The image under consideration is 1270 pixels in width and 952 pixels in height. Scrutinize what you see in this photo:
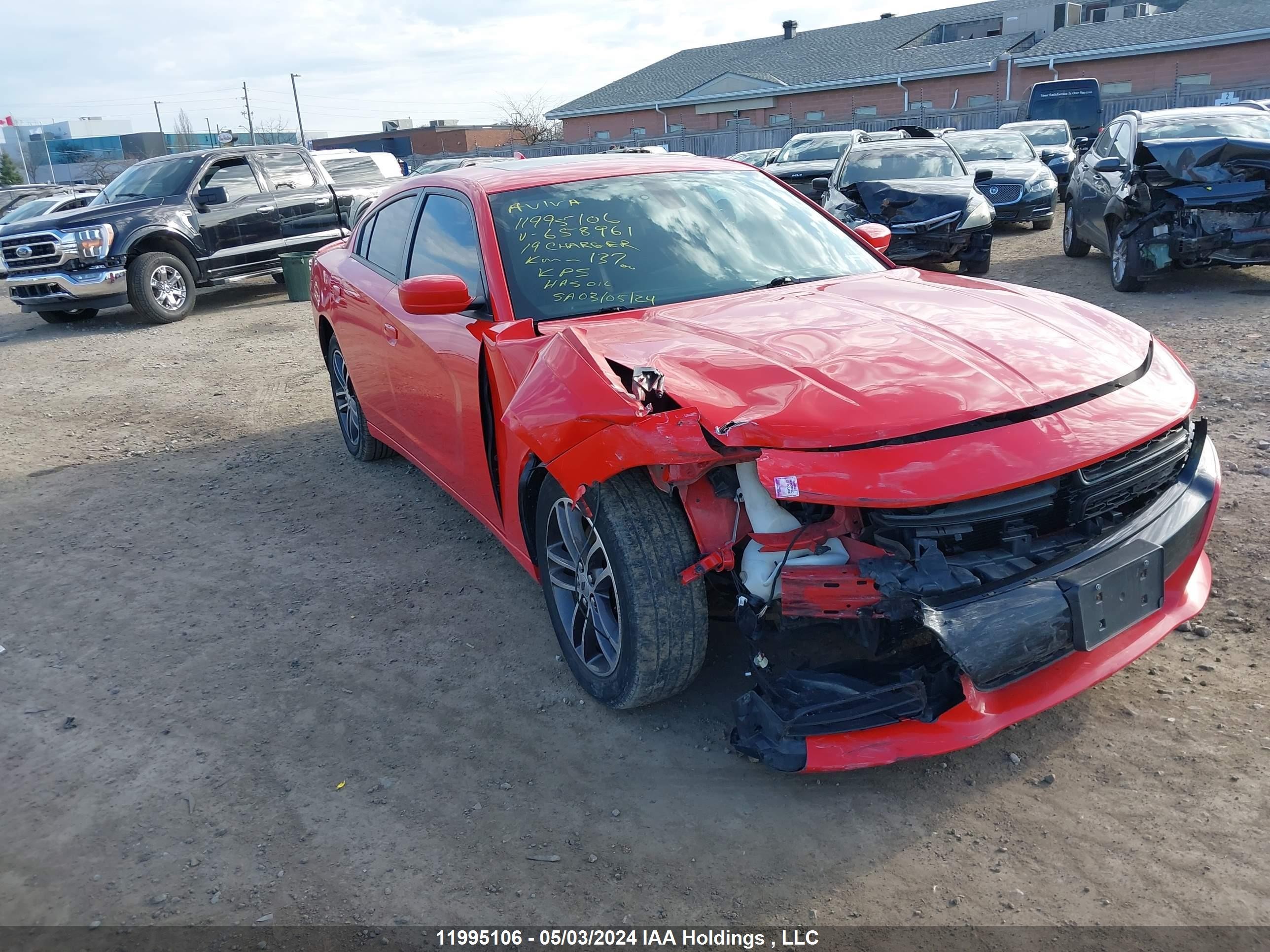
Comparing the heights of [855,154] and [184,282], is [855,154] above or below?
above

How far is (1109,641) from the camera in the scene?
2.60m

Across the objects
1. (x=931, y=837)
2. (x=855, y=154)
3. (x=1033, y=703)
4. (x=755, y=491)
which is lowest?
(x=931, y=837)

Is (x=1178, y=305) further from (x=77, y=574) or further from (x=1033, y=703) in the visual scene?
(x=77, y=574)

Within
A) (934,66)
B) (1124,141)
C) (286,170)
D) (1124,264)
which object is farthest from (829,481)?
(934,66)

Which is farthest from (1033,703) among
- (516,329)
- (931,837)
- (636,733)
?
(516,329)

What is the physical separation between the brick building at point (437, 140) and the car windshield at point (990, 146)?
47.7 m

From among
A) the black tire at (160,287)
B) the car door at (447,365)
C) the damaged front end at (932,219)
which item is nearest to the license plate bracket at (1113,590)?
the car door at (447,365)

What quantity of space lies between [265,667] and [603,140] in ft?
144

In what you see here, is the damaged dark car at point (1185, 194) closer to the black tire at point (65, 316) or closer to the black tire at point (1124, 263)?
the black tire at point (1124, 263)

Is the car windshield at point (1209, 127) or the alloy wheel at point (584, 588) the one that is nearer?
the alloy wheel at point (584, 588)

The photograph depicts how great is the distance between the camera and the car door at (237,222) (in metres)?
12.5

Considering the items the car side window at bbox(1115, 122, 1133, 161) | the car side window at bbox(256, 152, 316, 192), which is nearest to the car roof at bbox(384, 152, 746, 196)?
the car side window at bbox(1115, 122, 1133, 161)

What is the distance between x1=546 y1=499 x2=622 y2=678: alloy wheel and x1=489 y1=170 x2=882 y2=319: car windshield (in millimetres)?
832

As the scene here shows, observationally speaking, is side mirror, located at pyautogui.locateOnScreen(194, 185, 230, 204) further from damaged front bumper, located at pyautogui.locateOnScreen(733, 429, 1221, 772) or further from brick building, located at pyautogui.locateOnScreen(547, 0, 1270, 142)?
brick building, located at pyautogui.locateOnScreen(547, 0, 1270, 142)
